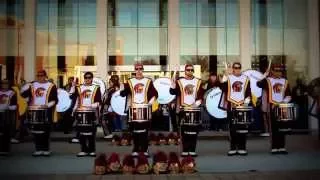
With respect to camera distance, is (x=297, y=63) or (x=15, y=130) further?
(x=297, y=63)

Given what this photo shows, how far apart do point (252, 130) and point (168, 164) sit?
9.53m

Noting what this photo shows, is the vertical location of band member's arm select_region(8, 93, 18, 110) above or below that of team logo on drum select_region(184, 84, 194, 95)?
below

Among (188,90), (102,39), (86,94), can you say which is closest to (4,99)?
(86,94)

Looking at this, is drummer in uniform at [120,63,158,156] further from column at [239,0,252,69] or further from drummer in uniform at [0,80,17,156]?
column at [239,0,252,69]

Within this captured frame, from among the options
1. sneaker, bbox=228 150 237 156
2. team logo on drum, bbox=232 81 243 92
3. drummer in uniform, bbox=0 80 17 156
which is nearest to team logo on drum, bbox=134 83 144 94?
team logo on drum, bbox=232 81 243 92

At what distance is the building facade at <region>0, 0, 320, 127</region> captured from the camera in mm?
24062

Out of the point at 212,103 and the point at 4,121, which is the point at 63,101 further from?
the point at 4,121

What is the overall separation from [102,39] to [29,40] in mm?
2761

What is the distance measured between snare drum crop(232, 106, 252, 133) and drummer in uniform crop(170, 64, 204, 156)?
3.15 feet

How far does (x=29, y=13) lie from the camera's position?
24.0 m

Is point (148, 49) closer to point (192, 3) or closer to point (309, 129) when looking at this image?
point (192, 3)

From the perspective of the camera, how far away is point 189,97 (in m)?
14.6

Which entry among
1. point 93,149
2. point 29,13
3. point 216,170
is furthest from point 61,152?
point 29,13

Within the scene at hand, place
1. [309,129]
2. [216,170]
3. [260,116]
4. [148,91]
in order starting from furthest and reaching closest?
[309,129]
[260,116]
[148,91]
[216,170]
